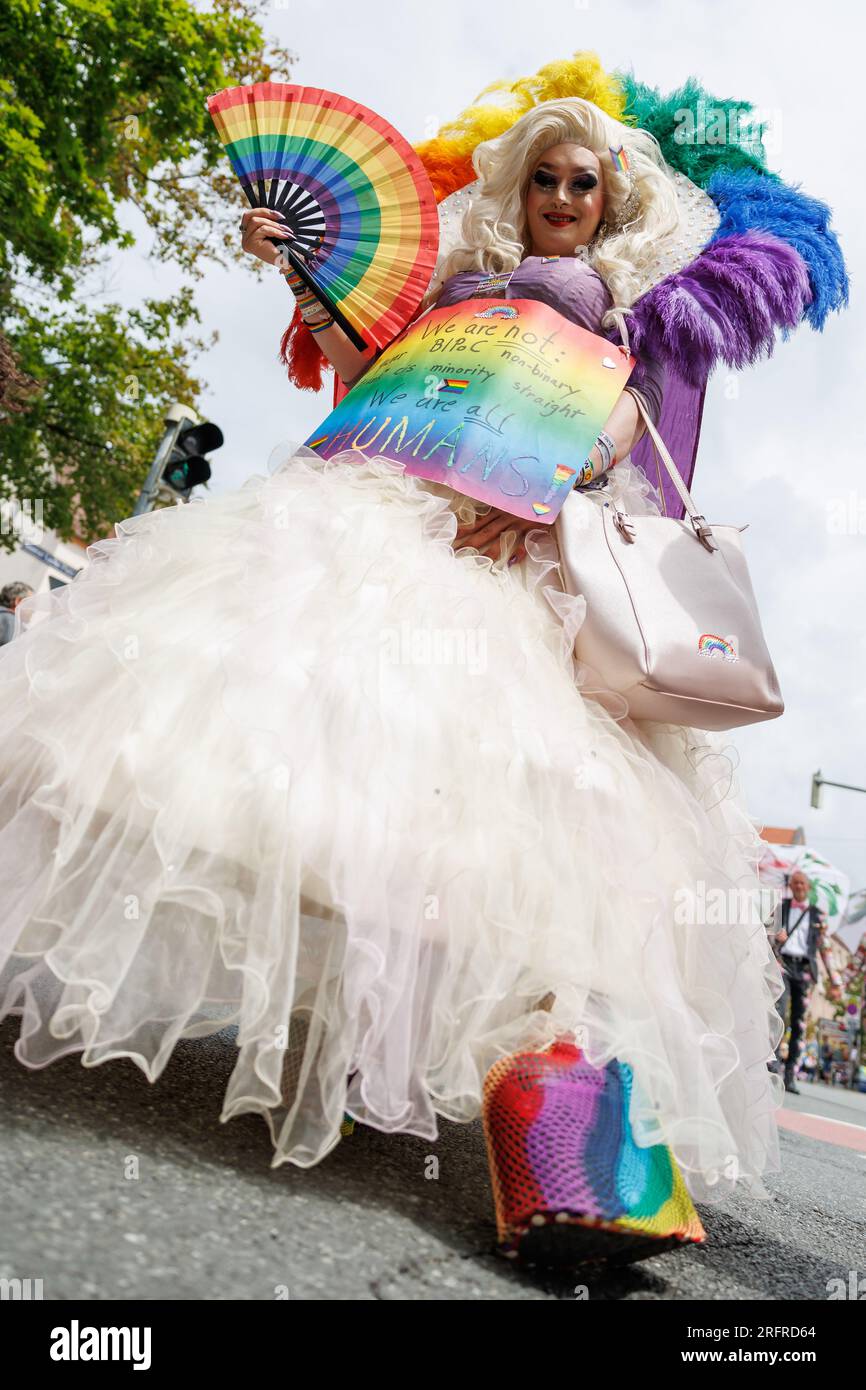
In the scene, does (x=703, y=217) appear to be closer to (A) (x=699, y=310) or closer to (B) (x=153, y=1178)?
(A) (x=699, y=310)

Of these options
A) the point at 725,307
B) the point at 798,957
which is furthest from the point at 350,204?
the point at 798,957

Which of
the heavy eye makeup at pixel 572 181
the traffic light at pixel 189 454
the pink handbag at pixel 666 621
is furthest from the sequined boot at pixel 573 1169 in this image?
the traffic light at pixel 189 454

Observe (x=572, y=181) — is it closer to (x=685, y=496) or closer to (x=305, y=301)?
(x=305, y=301)

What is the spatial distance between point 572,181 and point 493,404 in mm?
868

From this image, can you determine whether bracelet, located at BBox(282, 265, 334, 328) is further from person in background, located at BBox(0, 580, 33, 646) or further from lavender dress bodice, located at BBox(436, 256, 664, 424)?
person in background, located at BBox(0, 580, 33, 646)

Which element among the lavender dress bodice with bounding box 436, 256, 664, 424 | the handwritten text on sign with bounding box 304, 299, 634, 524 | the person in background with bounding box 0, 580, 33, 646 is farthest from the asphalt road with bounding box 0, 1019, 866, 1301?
the person in background with bounding box 0, 580, 33, 646

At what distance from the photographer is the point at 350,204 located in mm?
2580

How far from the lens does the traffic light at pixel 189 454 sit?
7699 mm

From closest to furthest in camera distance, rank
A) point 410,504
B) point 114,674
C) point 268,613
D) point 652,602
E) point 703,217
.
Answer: point 114,674
point 268,613
point 652,602
point 410,504
point 703,217

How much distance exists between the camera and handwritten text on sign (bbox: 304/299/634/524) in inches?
82.1

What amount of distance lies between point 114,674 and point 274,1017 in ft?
1.91

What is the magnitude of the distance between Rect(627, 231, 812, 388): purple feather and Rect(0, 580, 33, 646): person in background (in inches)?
150
